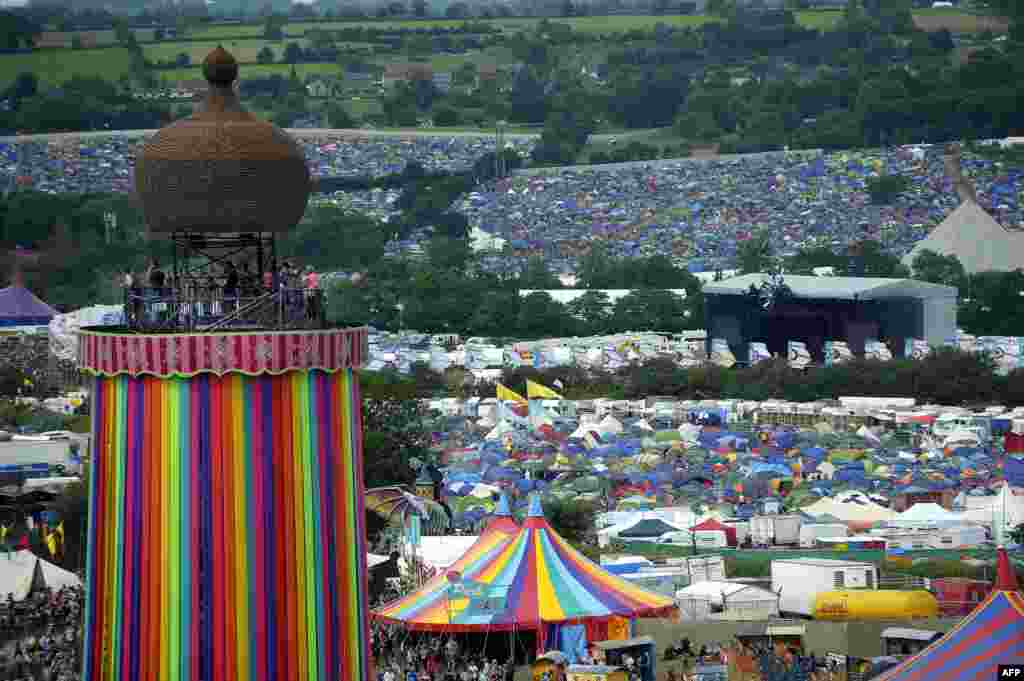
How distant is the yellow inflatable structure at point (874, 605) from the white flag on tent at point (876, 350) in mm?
49366

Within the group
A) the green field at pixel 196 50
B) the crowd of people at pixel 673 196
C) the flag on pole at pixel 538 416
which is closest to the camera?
the flag on pole at pixel 538 416

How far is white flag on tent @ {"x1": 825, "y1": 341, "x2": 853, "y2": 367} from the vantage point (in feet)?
270

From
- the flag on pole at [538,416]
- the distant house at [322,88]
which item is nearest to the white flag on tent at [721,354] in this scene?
the flag on pole at [538,416]

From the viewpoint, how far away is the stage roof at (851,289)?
286 ft

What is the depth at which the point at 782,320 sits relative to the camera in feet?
287

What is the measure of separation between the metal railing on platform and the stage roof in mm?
75881

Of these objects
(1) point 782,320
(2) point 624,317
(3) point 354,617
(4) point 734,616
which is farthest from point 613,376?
(3) point 354,617

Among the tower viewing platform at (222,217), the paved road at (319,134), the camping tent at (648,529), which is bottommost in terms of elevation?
the camping tent at (648,529)

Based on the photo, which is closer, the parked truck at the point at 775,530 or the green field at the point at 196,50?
the parked truck at the point at 775,530

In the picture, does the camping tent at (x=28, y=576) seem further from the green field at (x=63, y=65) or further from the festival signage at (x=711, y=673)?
the green field at (x=63, y=65)

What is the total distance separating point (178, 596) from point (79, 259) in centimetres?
9742

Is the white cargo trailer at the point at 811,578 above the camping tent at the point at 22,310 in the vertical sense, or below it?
below

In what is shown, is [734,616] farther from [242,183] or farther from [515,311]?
[515,311]

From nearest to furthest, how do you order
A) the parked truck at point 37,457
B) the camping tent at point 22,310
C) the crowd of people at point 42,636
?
the crowd of people at point 42,636
the parked truck at point 37,457
the camping tent at point 22,310
